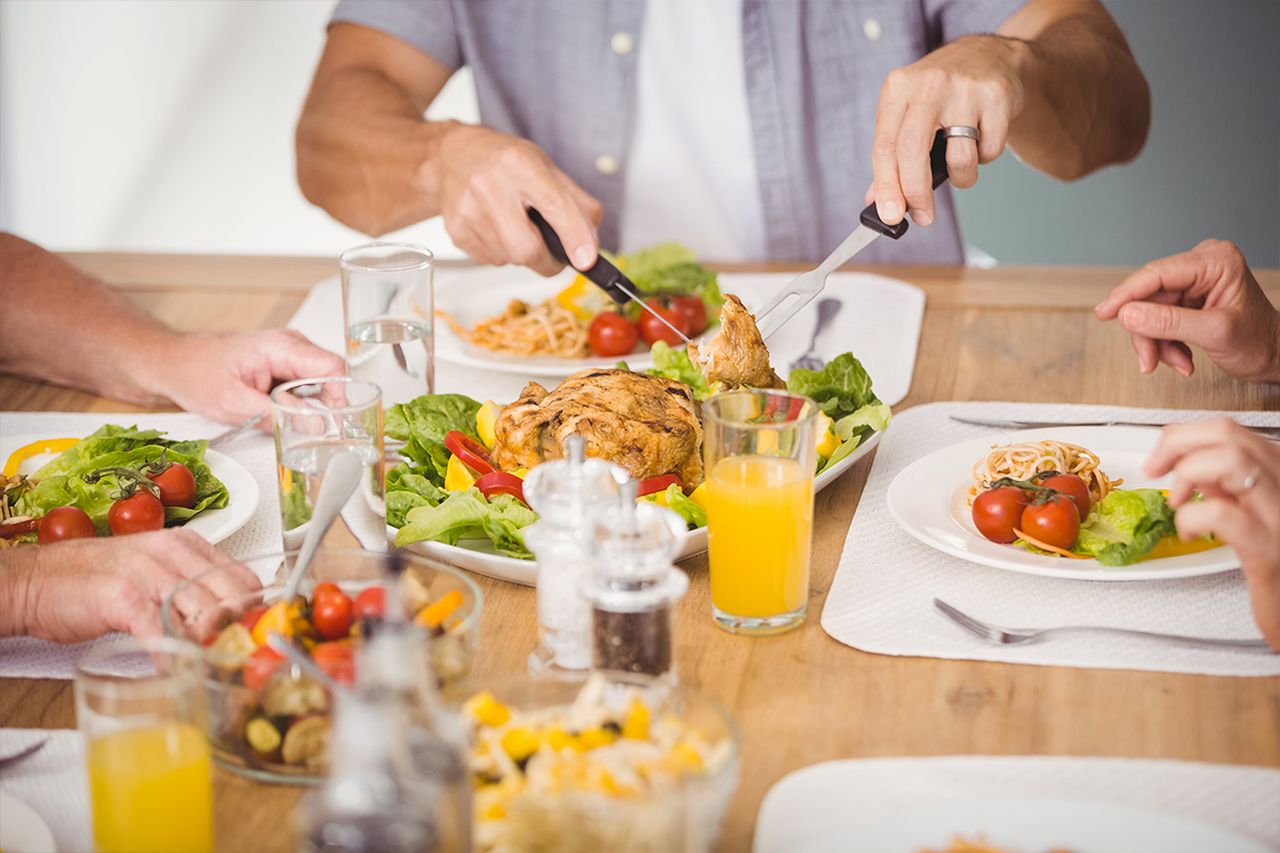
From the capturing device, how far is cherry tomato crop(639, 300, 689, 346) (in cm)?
239

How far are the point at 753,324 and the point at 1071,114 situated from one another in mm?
1214

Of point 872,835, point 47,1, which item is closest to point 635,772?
point 872,835

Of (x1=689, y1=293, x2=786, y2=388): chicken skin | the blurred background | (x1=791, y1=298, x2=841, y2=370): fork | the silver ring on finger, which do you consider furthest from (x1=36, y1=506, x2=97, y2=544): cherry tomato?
the blurred background

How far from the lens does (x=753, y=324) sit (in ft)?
6.39

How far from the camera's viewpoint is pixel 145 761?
3.62ft

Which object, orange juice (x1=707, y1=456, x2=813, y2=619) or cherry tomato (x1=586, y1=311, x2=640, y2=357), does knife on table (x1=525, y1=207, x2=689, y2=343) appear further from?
orange juice (x1=707, y1=456, x2=813, y2=619)

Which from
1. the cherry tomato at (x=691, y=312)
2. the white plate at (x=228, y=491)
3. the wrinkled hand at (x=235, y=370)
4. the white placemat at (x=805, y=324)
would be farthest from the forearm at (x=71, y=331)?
the cherry tomato at (x=691, y=312)

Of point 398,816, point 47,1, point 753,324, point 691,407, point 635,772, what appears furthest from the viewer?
point 47,1

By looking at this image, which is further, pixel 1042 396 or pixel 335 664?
pixel 1042 396

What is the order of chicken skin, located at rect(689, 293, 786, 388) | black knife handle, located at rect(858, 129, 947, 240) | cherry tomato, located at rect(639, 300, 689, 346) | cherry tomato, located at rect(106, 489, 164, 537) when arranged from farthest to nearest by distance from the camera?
1. cherry tomato, located at rect(639, 300, 689, 346)
2. black knife handle, located at rect(858, 129, 947, 240)
3. chicken skin, located at rect(689, 293, 786, 388)
4. cherry tomato, located at rect(106, 489, 164, 537)

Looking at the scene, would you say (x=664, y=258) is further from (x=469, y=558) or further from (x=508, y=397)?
(x=469, y=558)

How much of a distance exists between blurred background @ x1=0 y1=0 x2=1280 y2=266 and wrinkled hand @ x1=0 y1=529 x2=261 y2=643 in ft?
12.5

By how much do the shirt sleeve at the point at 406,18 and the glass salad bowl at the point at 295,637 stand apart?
2.01 m

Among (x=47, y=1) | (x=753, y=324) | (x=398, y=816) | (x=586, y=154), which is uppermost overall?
(x=47, y=1)
